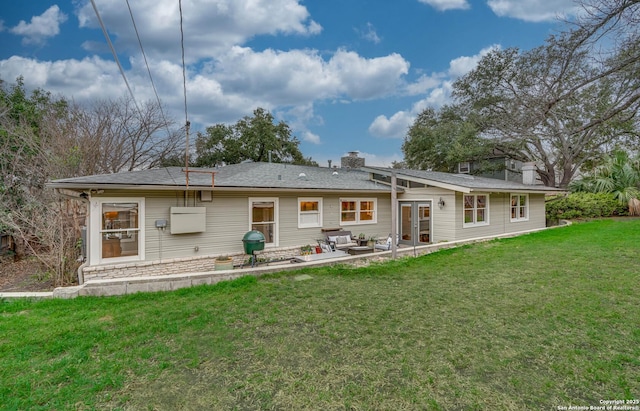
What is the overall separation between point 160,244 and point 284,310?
14.3 feet

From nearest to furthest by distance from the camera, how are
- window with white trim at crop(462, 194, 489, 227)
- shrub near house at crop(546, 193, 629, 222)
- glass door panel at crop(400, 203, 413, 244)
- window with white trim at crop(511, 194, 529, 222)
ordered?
1. window with white trim at crop(462, 194, 489, 227)
2. glass door panel at crop(400, 203, 413, 244)
3. window with white trim at crop(511, 194, 529, 222)
4. shrub near house at crop(546, 193, 629, 222)

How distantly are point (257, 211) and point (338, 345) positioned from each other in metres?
6.12

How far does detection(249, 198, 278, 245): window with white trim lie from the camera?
9289 mm

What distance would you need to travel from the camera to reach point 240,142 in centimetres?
2630

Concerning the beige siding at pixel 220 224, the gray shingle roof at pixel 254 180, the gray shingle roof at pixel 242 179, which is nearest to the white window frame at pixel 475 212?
the gray shingle roof at pixel 254 180

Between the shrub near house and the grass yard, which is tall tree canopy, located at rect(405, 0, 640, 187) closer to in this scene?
the grass yard

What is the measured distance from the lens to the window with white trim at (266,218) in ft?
30.5

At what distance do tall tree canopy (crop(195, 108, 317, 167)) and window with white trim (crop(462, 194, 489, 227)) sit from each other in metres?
18.0

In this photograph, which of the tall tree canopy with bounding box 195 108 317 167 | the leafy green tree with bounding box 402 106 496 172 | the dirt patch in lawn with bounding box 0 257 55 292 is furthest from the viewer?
the tall tree canopy with bounding box 195 108 317 167

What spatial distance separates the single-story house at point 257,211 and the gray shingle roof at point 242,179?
3 centimetres

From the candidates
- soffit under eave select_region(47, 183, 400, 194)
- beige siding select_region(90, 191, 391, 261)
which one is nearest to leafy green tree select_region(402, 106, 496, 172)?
soffit under eave select_region(47, 183, 400, 194)

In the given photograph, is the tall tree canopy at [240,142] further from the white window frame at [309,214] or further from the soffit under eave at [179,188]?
the soffit under eave at [179,188]

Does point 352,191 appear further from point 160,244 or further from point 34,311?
point 34,311

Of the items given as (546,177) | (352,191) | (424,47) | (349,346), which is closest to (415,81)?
(424,47)
